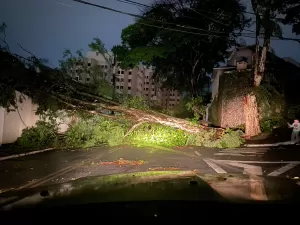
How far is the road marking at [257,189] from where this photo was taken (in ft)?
8.97

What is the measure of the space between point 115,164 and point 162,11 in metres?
19.6

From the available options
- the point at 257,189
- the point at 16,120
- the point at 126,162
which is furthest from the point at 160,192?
the point at 16,120

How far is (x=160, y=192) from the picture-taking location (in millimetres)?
2955

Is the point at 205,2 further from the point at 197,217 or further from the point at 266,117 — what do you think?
the point at 197,217

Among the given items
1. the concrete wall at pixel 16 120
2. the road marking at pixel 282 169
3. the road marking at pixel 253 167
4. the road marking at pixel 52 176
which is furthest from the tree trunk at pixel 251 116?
the concrete wall at pixel 16 120

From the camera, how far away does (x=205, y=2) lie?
26.9 m

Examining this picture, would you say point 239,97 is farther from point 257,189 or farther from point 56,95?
point 257,189

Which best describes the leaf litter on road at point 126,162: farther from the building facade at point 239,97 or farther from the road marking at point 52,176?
the building facade at point 239,97

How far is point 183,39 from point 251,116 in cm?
983

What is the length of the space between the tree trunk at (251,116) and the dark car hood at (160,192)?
51.5 ft

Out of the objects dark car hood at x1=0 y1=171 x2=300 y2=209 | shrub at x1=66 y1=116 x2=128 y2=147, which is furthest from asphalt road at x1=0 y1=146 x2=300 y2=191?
dark car hood at x1=0 y1=171 x2=300 y2=209

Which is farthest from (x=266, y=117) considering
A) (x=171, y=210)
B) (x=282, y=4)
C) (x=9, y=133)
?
(x=171, y=210)

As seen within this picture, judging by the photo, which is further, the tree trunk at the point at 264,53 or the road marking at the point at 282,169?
the tree trunk at the point at 264,53

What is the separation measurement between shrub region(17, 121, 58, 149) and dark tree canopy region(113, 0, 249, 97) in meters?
10.9
